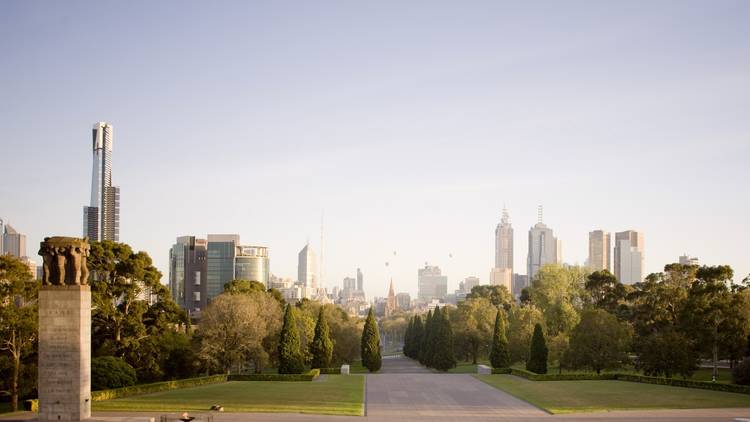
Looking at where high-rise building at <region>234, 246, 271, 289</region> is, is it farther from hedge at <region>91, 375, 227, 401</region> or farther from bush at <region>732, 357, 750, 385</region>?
bush at <region>732, 357, 750, 385</region>

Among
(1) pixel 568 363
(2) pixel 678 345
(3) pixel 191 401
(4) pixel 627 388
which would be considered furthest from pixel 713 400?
(3) pixel 191 401

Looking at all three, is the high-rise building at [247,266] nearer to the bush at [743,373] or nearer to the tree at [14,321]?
the tree at [14,321]

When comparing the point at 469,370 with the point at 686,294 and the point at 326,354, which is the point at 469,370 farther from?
the point at 686,294

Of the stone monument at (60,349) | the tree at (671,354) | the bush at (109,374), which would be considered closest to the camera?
the stone monument at (60,349)

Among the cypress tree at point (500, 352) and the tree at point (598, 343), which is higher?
the tree at point (598, 343)

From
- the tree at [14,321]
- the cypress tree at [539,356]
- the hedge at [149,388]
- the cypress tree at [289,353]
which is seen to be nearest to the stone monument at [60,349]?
the hedge at [149,388]

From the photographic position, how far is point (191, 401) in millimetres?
44625

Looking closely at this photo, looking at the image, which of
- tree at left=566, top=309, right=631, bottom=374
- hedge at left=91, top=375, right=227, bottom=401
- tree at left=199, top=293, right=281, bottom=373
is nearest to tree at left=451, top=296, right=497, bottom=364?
tree at left=566, top=309, right=631, bottom=374

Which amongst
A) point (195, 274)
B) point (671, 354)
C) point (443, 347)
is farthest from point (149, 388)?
point (195, 274)

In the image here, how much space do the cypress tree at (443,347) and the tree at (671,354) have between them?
24.2 meters

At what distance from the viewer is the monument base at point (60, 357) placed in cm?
3500

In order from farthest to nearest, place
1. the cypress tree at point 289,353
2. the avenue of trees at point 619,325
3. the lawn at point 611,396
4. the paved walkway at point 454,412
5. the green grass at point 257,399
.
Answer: the cypress tree at point 289,353
the avenue of trees at point 619,325
the lawn at point 611,396
the green grass at point 257,399
the paved walkway at point 454,412

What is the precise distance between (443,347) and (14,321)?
49139mm

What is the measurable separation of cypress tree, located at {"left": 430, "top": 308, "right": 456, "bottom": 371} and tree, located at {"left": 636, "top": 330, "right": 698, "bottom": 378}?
24.2m
